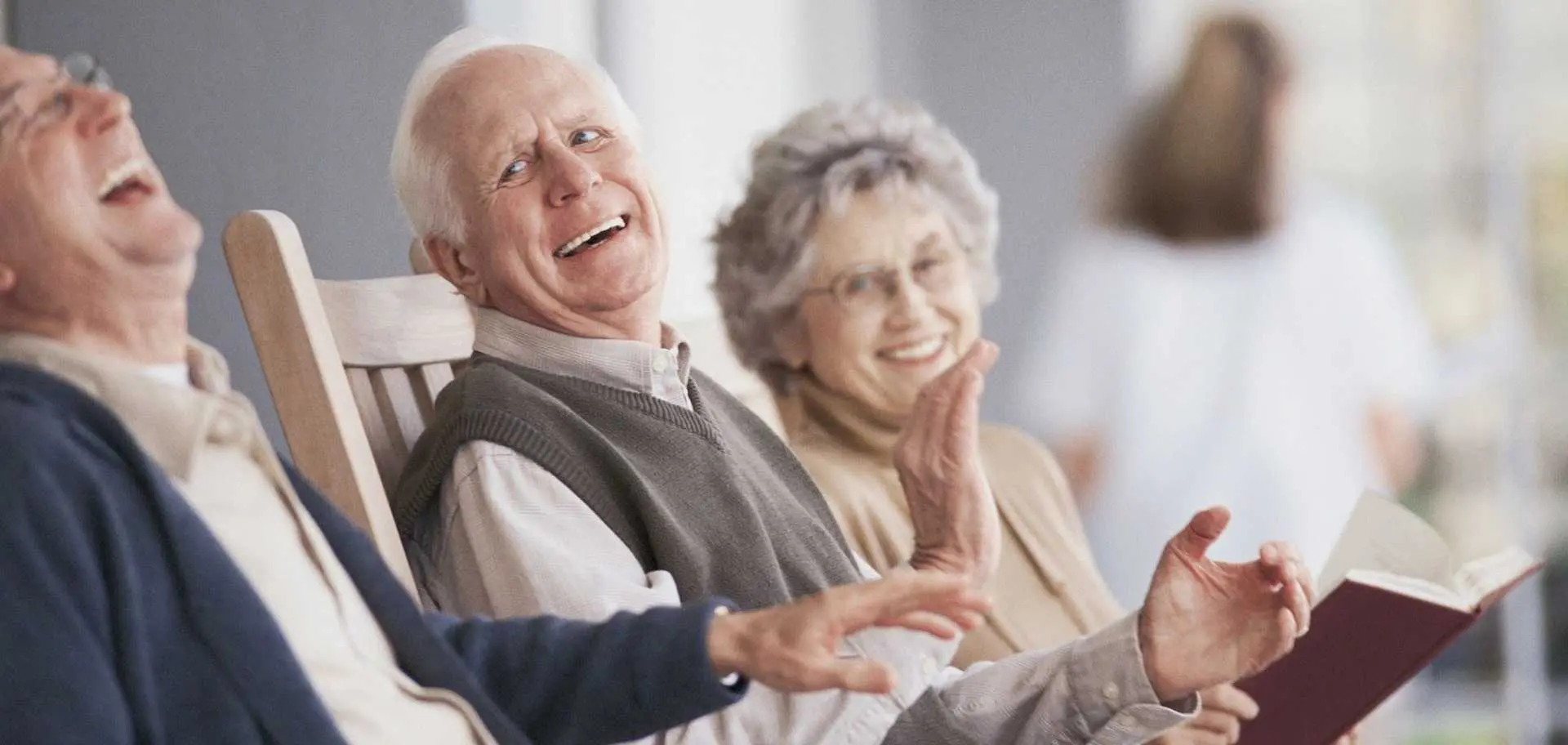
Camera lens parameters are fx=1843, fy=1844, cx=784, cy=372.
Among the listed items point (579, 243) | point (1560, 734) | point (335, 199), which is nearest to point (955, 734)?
point (579, 243)

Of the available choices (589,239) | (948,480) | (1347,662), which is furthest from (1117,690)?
(589,239)

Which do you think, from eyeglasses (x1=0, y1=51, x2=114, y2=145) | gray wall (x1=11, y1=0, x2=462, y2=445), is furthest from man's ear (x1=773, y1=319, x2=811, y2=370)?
eyeglasses (x1=0, y1=51, x2=114, y2=145)

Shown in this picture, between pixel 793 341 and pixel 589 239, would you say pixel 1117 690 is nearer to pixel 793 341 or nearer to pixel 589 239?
pixel 589 239

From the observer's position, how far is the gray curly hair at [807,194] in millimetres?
1941

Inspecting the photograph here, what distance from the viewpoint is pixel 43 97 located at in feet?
3.15

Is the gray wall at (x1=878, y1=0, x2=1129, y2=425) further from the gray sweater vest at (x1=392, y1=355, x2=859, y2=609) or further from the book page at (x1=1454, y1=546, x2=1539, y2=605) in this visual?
the gray sweater vest at (x1=392, y1=355, x2=859, y2=609)

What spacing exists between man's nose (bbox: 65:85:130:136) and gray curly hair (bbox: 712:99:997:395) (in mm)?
1026

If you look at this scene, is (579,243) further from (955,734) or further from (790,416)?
(790,416)

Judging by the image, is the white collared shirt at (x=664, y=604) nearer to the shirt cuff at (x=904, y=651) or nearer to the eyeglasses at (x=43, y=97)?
the shirt cuff at (x=904, y=651)

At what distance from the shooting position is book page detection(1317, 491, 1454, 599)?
1.57 m

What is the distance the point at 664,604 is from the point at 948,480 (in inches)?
10.6

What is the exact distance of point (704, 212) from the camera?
3236mm

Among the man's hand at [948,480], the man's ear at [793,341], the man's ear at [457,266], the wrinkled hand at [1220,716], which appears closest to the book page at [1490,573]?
the wrinkled hand at [1220,716]

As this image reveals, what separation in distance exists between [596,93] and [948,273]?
0.62m
